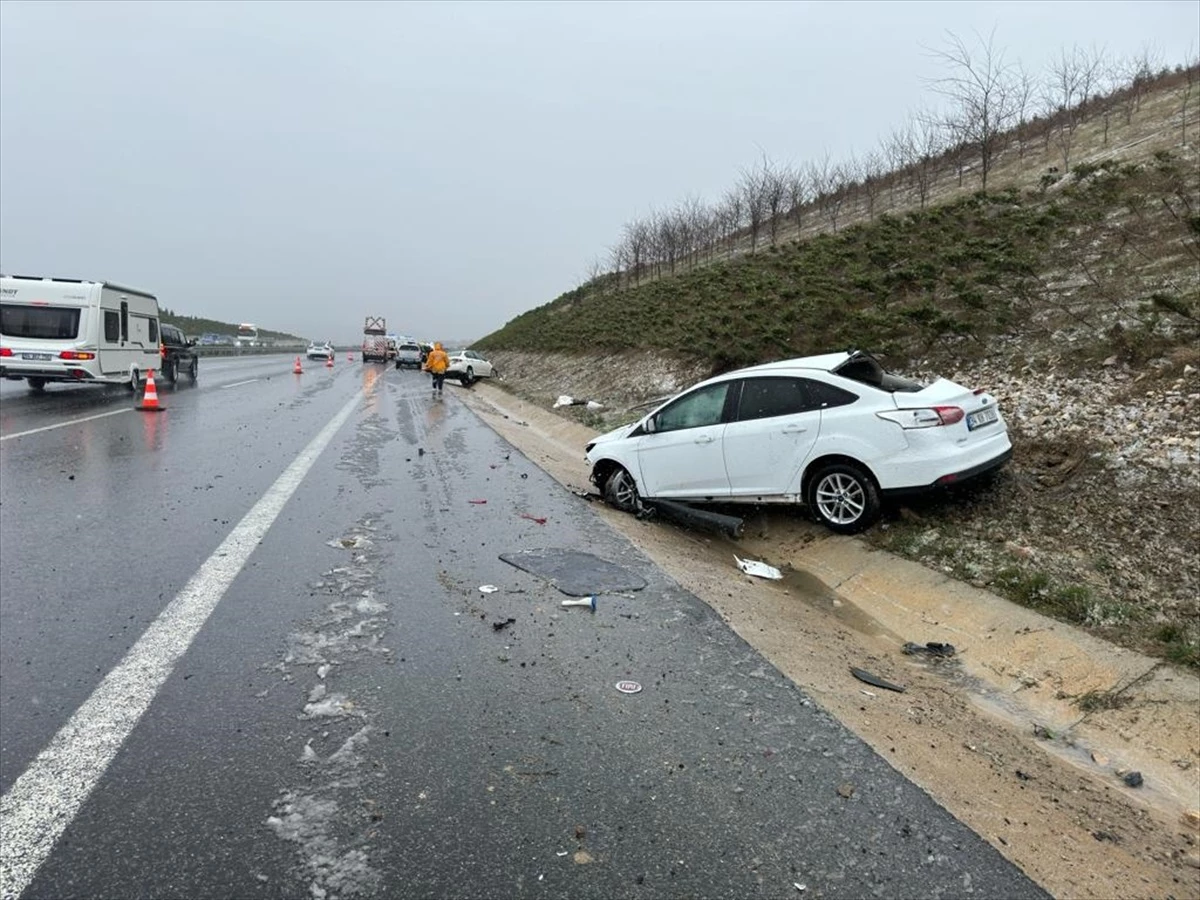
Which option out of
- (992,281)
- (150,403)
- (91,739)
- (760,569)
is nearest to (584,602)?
(760,569)

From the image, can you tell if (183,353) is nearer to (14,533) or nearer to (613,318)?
(613,318)

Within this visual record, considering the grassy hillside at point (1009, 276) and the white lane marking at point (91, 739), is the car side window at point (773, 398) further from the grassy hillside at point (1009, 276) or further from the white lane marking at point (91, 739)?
the white lane marking at point (91, 739)

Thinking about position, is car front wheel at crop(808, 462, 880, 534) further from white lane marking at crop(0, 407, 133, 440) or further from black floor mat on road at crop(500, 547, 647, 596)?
white lane marking at crop(0, 407, 133, 440)

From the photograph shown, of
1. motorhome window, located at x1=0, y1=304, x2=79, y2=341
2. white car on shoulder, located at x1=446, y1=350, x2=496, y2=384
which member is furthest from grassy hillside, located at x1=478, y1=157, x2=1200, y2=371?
white car on shoulder, located at x1=446, y1=350, x2=496, y2=384

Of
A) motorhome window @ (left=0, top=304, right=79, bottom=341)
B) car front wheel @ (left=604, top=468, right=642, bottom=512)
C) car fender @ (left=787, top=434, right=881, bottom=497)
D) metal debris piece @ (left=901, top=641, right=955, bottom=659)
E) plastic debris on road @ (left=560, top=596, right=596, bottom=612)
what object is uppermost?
motorhome window @ (left=0, top=304, right=79, bottom=341)

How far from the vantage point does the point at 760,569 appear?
7258 millimetres

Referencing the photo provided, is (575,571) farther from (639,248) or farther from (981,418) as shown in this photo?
(639,248)

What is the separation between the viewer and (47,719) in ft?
11.8

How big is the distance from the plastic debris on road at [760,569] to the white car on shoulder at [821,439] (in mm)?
727

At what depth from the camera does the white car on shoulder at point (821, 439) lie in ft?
22.3

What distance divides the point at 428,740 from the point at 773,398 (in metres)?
5.36

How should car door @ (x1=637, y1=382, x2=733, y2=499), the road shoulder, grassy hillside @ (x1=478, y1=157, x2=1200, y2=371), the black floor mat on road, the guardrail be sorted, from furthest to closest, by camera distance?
the guardrail → grassy hillside @ (x1=478, y1=157, x2=1200, y2=371) → car door @ (x1=637, y1=382, x2=733, y2=499) → the black floor mat on road → the road shoulder

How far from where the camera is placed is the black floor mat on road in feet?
19.7

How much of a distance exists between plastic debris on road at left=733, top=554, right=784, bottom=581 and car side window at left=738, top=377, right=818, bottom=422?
151 cm
